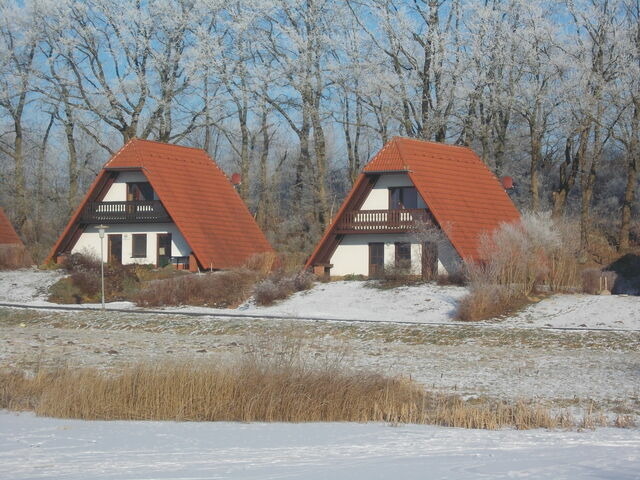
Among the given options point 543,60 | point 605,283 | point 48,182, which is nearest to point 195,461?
point 605,283

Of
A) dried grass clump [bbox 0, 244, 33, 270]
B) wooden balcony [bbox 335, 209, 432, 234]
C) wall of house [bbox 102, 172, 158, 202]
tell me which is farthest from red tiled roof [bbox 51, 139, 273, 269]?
wooden balcony [bbox 335, 209, 432, 234]

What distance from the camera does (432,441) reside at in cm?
1516

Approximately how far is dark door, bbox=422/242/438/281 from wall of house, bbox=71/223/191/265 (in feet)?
37.6

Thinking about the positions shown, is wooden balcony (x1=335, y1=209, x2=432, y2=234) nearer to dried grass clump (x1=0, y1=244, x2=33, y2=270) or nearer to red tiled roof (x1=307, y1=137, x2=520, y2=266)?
red tiled roof (x1=307, y1=137, x2=520, y2=266)

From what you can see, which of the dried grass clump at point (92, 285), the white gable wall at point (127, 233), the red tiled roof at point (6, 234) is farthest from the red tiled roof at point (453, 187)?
the red tiled roof at point (6, 234)

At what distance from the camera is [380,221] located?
44.7 meters

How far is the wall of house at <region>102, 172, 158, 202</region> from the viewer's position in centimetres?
4922

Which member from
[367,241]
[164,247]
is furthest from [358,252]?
[164,247]

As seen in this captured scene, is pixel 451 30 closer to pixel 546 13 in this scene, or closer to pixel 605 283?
pixel 546 13

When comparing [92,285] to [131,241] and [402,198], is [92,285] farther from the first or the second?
[402,198]

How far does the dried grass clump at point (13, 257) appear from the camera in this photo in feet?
155

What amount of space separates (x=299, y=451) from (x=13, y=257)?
35.7 m

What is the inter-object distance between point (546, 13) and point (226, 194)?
1739 centimetres

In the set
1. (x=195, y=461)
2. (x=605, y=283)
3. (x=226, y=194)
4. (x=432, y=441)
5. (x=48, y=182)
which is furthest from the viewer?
(x=48, y=182)
